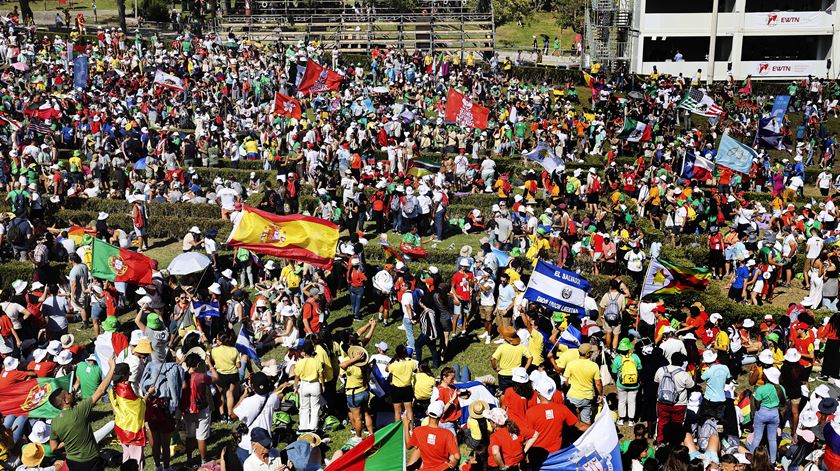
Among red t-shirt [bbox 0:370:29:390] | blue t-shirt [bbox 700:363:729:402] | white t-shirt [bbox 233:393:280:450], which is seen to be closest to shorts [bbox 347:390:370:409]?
white t-shirt [bbox 233:393:280:450]

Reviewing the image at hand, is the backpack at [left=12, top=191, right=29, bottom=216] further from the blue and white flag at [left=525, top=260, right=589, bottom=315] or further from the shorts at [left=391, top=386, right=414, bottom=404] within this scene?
the shorts at [left=391, top=386, right=414, bottom=404]

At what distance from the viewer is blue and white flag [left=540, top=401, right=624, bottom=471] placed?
1092 centimetres

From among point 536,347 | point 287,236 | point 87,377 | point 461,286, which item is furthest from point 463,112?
point 87,377

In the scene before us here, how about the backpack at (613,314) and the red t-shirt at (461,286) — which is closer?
the backpack at (613,314)

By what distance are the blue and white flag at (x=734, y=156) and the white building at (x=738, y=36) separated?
2442 centimetres

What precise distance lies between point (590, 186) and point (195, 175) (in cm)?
1131

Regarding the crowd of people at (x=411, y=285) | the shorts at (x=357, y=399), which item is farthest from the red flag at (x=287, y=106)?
the shorts at (x=357, y=399)

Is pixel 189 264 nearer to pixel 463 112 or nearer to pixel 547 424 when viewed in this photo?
pixel 547 424

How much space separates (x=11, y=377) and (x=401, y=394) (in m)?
5.51

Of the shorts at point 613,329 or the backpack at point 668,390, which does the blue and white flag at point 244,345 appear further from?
the backpack at point 668,390

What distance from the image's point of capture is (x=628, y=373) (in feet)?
47.7

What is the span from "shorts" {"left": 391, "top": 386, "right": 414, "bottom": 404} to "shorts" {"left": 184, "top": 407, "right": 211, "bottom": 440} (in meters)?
2.66

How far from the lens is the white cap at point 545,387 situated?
13.1 metres

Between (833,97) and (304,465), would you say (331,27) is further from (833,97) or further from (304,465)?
(304,465)
